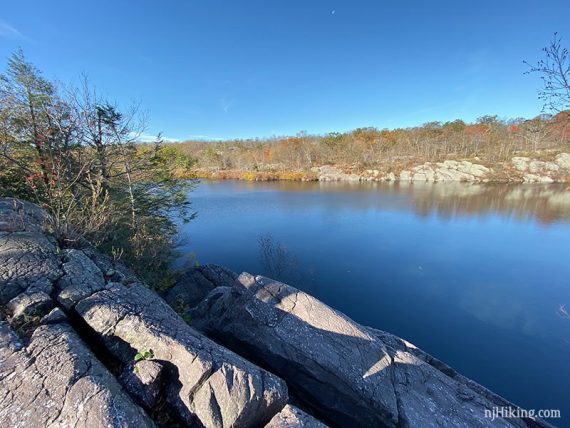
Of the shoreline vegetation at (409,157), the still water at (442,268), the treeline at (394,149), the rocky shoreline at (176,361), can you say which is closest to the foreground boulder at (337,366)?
the rocky shoreline at (176,361)

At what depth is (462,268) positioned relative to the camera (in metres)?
14.2

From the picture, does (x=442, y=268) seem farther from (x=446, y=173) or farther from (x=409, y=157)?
(x=409, y=157)

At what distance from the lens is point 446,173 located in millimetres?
49500

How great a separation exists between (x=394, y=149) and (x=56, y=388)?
69070 mm

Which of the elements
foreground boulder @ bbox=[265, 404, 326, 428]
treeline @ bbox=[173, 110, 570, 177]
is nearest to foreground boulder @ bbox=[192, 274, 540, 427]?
foreground boulder @ bbox=[265, 404, 326, 428]

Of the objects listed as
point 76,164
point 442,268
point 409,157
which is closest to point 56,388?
point 76,164

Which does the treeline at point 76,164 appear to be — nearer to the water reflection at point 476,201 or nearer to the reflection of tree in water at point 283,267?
the reflection of tree in water at point 283,267

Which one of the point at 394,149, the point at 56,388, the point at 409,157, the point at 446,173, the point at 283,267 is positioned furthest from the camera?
the point at 394,149

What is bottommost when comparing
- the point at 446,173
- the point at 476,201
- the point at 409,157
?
the point at 476,201

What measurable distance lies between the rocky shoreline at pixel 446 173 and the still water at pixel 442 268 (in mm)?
20927

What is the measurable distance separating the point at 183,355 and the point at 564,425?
10432 millimetres

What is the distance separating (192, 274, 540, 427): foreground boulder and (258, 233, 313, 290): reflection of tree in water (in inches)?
317

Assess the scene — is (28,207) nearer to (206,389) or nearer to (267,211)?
(206,389)

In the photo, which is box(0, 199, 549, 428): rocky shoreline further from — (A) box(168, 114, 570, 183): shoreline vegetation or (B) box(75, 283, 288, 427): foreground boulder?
(A) box(168, 114, 570, 183): shoreline vegetation
